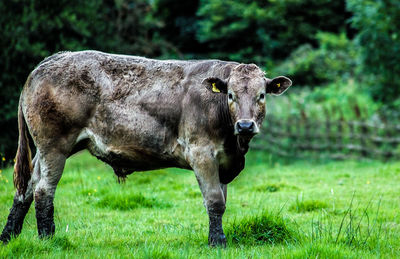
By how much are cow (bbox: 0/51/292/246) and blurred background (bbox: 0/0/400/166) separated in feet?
12.6

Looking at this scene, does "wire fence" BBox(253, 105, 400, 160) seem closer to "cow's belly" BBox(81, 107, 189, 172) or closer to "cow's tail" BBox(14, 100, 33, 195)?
"cow's belly" BBox(81, 107, 189, 172)

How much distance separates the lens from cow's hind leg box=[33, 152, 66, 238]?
5547 mm

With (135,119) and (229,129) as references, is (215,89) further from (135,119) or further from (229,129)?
(135,119)

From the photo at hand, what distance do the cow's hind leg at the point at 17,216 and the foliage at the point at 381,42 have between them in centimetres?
1212

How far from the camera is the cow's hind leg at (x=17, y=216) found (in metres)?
5.59

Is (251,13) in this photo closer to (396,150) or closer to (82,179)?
(396,150)

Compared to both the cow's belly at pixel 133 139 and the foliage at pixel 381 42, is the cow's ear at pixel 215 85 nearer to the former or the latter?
the cow's belly at pixel 133 139

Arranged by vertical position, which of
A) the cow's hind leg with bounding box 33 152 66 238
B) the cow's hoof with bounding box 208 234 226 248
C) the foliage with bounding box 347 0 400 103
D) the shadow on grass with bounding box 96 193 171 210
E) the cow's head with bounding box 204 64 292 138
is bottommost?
the cow's hoof with bounding box 208 234 226 248

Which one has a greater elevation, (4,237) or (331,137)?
(331,137)

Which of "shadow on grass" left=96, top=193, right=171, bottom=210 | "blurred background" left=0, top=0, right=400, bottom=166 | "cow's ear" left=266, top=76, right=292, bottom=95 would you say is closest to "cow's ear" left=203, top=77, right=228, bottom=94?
"cow's ear" left=266, top=76, right=292, bottom=95

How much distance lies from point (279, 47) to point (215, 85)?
1789 cm

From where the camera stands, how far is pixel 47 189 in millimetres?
5594

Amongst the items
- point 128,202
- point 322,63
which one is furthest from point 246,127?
point 322,63

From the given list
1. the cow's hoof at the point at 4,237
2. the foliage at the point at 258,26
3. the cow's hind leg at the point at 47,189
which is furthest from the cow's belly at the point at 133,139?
the foliage at the point at 258,26
